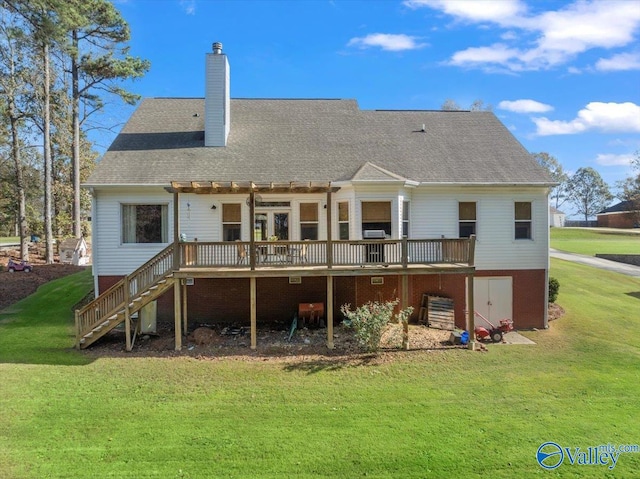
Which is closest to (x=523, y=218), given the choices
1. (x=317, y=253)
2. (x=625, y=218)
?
(x=317, y=253)

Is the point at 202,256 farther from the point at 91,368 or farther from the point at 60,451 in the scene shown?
the point at 60,451

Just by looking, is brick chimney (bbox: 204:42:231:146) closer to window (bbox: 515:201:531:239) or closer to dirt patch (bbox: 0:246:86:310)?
dirt patch (bbox: 0:246:86:310)

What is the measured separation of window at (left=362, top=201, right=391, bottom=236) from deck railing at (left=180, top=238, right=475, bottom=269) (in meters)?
0.99

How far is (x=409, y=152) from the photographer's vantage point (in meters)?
14.6

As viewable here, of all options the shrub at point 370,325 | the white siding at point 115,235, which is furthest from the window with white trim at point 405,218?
the white siding at point 115,235

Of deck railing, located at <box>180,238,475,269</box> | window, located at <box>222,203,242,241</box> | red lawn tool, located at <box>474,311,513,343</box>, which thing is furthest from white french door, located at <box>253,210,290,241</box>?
red lawn tool, located at <box>474,311,513,343</box>

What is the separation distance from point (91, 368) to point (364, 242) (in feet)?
26.1

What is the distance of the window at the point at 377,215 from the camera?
1254 centimetres

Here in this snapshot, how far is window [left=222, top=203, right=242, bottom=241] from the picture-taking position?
43.1 feet

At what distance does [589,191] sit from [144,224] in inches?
4263

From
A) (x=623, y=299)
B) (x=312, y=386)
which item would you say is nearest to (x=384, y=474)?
(x=312, y=386)

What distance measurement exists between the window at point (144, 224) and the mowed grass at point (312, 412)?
3803 mm

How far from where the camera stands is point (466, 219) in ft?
44.4

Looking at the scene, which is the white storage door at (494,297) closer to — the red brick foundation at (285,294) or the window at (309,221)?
the red brick foundation at (285,294)
